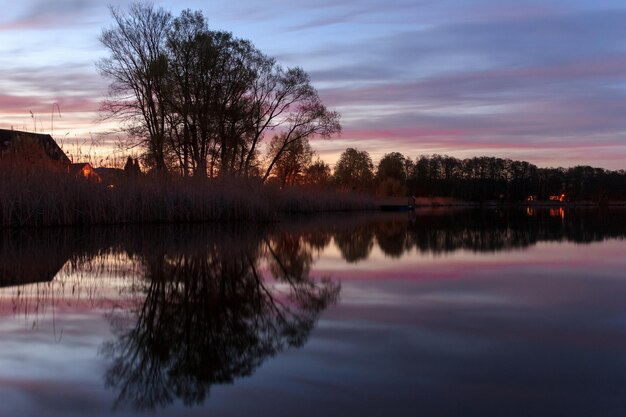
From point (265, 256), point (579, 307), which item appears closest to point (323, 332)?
point (579, 307)

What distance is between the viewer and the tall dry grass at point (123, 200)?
11180mm

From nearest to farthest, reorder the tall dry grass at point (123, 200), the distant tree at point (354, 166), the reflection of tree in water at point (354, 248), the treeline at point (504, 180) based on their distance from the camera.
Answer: the reflection of tree in water at point (354, 248), the tall dry grass at point (123, 200), the distant tree at point (354, 166), the treeline at point (504, 180)

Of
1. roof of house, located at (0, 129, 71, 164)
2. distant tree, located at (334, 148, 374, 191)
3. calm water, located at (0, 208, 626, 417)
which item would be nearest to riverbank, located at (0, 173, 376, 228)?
roof of house, located at (0, 129, 71, 164)

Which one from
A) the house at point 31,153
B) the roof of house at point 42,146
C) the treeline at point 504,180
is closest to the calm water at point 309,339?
the house at point 31,153

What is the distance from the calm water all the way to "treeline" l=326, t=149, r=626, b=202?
74.1 m

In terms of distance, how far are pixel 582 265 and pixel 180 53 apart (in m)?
20.7

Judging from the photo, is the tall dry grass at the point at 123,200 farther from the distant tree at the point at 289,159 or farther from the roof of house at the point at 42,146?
the distant tree at the point at 289,159

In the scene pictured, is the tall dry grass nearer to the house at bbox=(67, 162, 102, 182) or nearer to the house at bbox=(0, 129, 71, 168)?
the house at bbox=(67, 162, 102, 182)

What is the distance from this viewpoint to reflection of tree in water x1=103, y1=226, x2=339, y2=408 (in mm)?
2307

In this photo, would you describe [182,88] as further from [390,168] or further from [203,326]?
[390,168]

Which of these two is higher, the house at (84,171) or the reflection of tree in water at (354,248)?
the house at (84,171)

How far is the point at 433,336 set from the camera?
9.79 ft

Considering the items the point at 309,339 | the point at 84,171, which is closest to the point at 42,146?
the point at 84,171

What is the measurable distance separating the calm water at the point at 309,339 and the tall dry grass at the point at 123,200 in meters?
5.72
